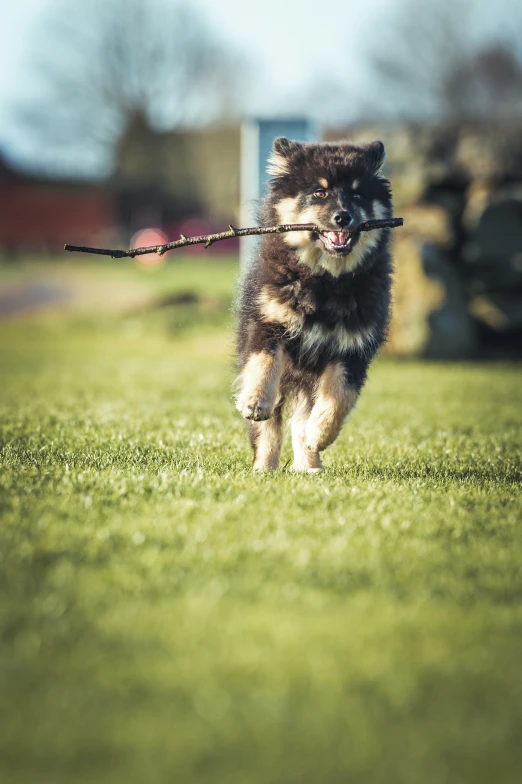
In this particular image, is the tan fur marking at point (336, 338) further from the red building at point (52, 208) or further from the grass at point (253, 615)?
the red building at point (52, 208)

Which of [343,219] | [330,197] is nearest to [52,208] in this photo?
[330,197]

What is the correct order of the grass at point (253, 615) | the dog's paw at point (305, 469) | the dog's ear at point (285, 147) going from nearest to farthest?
the grass at point (253, 615) → the dog's paw at point (305, 469) → the dog's ear at point (285, 147)

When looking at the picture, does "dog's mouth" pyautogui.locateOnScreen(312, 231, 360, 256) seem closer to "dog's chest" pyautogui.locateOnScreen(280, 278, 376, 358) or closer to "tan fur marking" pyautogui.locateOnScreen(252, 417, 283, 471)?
"dog's chest" pyautogui.locateOnScreen(280, 278, 376, 358)

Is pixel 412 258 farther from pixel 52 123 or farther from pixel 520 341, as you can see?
pixel 52 123

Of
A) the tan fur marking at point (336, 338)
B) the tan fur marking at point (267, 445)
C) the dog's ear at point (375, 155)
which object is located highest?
the dog's ear at point (375, 155)

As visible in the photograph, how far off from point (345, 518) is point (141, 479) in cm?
109

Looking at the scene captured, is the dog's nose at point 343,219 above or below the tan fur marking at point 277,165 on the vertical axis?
below

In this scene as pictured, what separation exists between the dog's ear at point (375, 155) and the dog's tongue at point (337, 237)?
2.05ft

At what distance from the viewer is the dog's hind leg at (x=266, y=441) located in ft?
17.6

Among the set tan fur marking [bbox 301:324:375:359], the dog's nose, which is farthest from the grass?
the dog's nose

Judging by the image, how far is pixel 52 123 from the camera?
141 feet

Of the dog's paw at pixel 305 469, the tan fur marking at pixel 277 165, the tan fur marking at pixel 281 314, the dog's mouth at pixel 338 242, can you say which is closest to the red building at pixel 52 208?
the tan fur marking at pixel 277 165

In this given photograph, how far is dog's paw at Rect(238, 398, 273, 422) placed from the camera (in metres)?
4.92

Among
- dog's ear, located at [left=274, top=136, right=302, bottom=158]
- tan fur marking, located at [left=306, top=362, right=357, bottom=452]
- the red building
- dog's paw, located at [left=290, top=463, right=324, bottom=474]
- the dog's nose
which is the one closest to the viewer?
the dog's nose
